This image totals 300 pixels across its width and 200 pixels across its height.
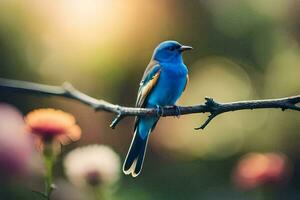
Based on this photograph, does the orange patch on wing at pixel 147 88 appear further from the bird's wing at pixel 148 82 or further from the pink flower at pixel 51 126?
the pink flower at pixel 51 126

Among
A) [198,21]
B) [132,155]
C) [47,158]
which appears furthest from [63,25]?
[47,158]

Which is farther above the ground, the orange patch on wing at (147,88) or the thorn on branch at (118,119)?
the orange patch on wing at (147,88)

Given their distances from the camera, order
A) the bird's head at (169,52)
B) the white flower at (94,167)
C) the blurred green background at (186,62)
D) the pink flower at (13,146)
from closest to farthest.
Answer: the pink flower at (13,146), the white flower at (94,167), the bird's head at (169,52), the blurred green background at (186,62)

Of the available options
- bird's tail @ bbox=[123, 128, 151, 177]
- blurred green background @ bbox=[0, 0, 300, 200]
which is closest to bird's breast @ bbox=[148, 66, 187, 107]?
bird's tail @ bbox=[123, 128, 151, 177]

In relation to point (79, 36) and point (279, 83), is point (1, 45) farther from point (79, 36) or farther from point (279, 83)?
point (279, 83)

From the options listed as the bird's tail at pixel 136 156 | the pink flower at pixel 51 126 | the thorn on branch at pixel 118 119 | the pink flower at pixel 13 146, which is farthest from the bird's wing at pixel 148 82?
the thorn on branch at pixel 118 119

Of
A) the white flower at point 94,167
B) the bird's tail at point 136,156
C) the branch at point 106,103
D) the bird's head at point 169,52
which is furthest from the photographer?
the bird's head at point 169,52

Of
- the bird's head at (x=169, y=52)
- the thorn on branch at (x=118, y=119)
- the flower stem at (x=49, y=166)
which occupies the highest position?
the bird's head at (x=169, y=52)

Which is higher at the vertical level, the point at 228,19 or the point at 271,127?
the point at 228,19
